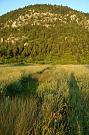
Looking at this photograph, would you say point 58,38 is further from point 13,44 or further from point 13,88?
point 13,88

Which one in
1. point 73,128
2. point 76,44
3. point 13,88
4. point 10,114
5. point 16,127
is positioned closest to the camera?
point 16,127

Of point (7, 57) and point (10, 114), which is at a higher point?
point (10, 114)

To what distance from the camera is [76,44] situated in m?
183

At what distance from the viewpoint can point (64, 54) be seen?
178 meters

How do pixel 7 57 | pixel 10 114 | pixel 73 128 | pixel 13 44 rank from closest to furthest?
pixel 10 114, pixel 73 128, pixel 7 57, pixel 13 44

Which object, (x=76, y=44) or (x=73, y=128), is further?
(x=76, y=44)

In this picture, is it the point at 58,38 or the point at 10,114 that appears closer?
the point at 10,114

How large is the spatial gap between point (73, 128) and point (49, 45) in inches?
7194

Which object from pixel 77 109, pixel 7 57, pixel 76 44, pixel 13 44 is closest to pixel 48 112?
pixel 77 109

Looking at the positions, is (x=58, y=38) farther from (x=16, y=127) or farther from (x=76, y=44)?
(x=16, y=127)

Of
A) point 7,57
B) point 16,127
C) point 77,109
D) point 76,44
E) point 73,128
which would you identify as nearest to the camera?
point 16,127

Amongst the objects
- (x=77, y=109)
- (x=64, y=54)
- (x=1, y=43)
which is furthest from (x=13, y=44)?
(x=77, y=109)

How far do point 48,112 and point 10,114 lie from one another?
599mm

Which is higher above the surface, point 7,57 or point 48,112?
point 48,112
